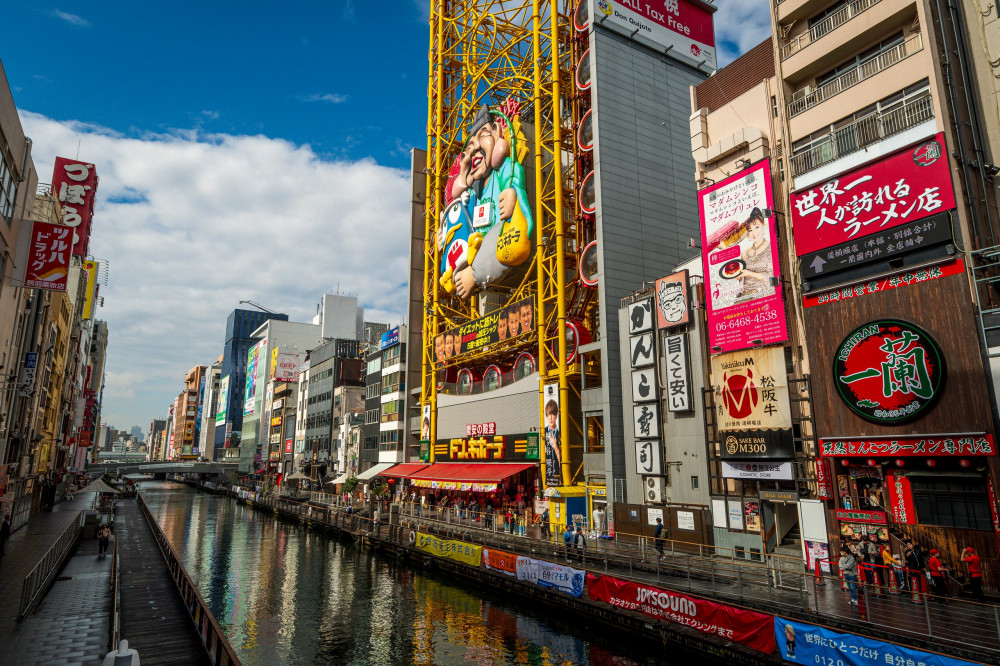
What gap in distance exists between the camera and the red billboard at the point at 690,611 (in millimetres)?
17641

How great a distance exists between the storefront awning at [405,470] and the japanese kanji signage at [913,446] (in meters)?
40.5

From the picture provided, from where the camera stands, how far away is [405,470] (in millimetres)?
60812

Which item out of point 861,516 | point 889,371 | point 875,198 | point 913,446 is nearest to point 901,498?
point 861,516

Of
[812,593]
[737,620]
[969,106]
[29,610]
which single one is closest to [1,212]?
[29,610]

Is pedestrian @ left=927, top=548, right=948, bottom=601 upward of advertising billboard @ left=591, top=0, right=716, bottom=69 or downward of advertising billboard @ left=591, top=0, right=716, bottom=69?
downward

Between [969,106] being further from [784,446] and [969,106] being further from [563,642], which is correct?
[563,642]

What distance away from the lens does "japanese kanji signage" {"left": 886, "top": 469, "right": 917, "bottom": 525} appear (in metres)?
21.4

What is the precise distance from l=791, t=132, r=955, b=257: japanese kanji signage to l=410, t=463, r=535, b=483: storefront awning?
26323mm

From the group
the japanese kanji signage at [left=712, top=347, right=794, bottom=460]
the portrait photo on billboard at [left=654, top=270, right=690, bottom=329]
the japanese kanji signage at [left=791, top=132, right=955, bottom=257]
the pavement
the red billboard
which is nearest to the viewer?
the pavement

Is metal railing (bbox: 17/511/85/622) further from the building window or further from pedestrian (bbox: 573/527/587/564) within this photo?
the building window

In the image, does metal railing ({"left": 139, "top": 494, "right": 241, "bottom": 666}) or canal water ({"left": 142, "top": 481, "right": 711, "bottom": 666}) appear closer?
metal railing ({"left": 139, "top": 494, "right": 241, "bottom": 666})

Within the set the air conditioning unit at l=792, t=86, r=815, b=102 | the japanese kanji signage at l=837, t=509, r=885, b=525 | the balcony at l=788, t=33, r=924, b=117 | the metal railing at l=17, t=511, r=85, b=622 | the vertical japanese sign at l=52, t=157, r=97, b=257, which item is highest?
the vertical japanese sign at l=52, t=157, r=97, b=257

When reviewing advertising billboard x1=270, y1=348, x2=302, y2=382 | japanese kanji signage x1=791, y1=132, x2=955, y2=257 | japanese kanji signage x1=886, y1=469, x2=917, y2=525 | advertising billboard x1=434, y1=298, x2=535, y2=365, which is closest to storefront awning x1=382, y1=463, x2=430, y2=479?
advertising billboard x1=434, y1=298, x2=535, y2=365

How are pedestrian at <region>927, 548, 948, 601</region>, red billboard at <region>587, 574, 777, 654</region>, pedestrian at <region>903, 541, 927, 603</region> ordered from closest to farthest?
red billboard at <region>587, 574, 777, 654</region> → pedestrian at <region>927, 548, 948, 601</region> → pedestrian at <region>903, 541, 927, 603</region>
